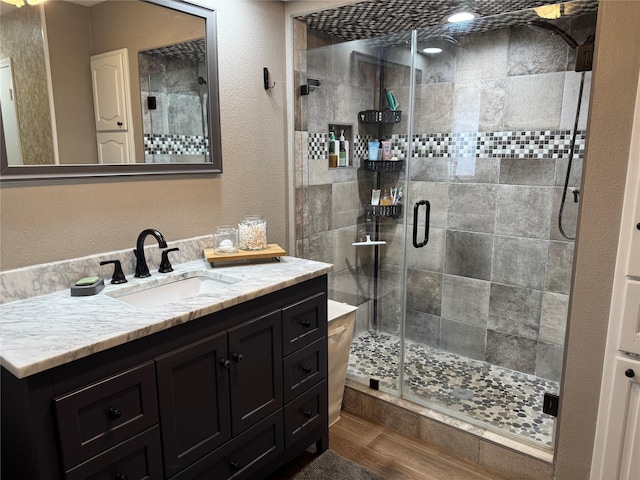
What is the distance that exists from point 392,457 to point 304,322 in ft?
2.86

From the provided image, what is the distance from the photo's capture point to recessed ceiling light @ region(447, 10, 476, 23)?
2.46 m

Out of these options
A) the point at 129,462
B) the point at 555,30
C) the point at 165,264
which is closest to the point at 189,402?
the point at 129,462

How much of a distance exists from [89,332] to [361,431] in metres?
1.63

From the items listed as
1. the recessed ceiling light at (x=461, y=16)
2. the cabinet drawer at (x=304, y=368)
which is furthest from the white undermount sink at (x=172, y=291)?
the recessed ceiling light at (x=461, y=16)

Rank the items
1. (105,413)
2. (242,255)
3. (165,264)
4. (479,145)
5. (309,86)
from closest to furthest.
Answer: (105,413), (165,264), (242,255), (309,86), (479,145)

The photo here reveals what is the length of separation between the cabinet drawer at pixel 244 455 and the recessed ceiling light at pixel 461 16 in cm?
233

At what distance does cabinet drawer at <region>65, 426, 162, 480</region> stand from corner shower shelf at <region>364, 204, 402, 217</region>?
2098 mm

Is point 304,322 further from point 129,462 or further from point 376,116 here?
point 376,116

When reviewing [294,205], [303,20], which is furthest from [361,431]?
[303,20]

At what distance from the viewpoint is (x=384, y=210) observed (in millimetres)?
3074

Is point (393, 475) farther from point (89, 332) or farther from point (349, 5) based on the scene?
point (349, 5)

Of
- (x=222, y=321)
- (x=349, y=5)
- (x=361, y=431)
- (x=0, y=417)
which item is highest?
(x=349, y=5)

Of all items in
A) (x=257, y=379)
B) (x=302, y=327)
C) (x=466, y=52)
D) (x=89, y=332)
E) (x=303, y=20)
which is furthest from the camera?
(x=466, y=52)

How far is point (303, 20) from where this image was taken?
2564 mm
